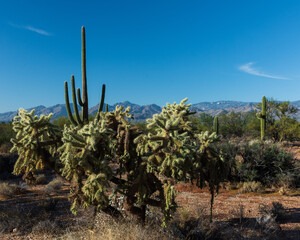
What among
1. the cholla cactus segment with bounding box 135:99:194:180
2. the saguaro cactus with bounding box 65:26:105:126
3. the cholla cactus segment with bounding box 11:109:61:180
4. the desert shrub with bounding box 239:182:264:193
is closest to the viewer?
the cholla cactus segment with bounding box 135:99:194:180

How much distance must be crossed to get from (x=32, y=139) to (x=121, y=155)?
70.2 inches

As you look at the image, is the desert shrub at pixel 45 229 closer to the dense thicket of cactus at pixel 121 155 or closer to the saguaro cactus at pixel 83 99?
the dense thicket of cactus at pixel 121 155

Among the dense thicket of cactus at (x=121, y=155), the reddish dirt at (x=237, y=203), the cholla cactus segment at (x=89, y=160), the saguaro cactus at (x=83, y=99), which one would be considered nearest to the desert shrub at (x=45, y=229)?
the dense thicket of cactus at (x=121, y=155)

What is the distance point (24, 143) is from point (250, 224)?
644 cm

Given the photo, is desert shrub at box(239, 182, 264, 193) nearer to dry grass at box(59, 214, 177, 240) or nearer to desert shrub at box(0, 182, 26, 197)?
dry grass at box(59, 214, 177, 240)

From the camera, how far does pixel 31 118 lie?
15.0 feet

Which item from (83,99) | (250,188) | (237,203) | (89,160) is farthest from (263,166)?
(89,160)

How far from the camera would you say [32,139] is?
4.53 metres

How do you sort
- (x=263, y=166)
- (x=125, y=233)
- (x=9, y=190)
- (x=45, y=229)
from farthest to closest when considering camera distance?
1. (x=263, y=166)
2. (x=9, y=190)
3. (x=45, y=229)
4. (x=125, y=233)

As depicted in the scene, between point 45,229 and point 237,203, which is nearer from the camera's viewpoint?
point 45,229

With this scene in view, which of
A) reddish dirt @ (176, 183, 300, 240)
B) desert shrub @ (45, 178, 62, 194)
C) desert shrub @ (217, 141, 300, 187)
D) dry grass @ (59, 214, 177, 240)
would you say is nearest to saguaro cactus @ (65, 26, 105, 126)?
dry grass @ (59, 214, 177, 240)

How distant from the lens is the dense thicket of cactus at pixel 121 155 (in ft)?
13.9

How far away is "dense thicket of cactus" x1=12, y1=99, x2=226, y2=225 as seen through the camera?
4.22m

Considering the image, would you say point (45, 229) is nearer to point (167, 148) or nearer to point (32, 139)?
point (32, 139)
